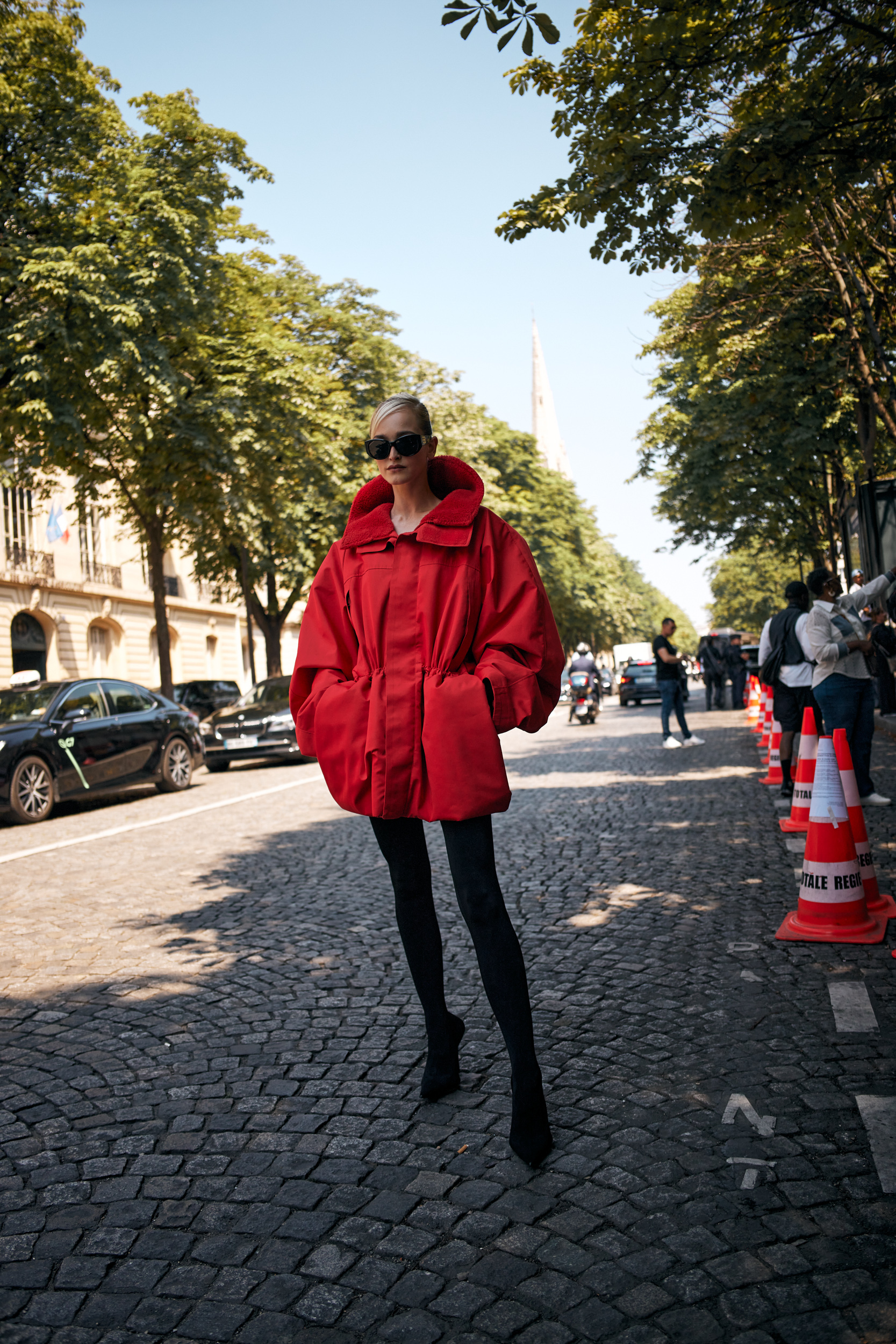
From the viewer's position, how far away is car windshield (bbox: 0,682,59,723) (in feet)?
41.2

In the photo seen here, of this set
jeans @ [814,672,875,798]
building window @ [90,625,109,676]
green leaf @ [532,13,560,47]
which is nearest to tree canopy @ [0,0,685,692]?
building window @ [90,625,109,676]

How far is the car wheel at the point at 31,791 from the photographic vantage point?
11.8 metres

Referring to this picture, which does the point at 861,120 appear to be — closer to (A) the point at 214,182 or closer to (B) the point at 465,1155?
(B) the point at 465,1155

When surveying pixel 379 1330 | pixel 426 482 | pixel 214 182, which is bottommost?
pixel 379 1330

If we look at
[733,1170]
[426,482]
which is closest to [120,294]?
[426,482]

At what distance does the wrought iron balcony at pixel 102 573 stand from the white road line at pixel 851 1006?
33.9 meters

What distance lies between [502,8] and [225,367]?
15900 millimetres

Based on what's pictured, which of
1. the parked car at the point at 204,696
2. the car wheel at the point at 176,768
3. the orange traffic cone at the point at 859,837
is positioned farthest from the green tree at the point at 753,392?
the parked car at the point at 204,696

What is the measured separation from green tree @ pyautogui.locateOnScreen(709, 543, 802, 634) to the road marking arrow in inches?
1931

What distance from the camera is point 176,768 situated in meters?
15.2

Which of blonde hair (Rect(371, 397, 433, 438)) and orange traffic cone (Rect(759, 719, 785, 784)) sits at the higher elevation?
blonde hair (Rect(371, 397, 433, 438))

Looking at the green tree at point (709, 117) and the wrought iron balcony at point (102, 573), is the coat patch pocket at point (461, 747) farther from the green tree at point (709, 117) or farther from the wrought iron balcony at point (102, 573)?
the wrought iron balcony at point (102, 573)

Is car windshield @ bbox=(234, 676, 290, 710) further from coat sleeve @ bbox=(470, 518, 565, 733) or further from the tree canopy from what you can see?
coat sleeve @ bbox=(470, 518, 565, 733)

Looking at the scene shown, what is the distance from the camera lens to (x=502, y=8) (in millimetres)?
5801
